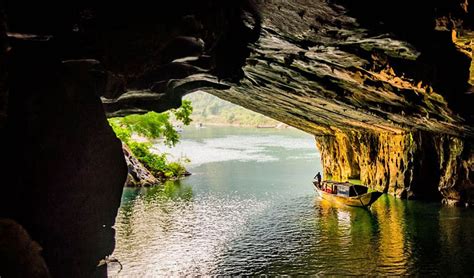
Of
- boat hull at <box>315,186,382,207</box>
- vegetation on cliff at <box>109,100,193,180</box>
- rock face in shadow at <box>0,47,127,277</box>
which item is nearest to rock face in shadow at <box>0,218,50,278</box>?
rock face in shadow at <box>0,47,127,277</box>

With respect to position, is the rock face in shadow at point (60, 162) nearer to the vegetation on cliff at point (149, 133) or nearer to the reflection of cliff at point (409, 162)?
the reflection of cliff at point (409, 162)

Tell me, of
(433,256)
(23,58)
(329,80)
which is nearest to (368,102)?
(329,80)

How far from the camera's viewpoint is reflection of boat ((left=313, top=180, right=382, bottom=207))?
30.5 m

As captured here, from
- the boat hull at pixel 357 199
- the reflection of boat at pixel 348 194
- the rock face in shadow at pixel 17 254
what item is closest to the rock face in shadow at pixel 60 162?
the rock face in shadow at pixel 17 254

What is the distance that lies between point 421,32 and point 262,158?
164 ft

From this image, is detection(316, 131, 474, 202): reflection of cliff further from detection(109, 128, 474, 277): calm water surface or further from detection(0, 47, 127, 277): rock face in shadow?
detection(0, 47, 127, 277): rock face in shadow

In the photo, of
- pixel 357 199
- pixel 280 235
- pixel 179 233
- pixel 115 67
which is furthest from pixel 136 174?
pixel 115 67

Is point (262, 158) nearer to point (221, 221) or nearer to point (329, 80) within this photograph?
point (221, 221)

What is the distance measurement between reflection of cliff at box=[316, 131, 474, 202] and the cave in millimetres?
11531

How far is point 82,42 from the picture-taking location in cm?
1177

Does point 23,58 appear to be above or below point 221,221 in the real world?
above

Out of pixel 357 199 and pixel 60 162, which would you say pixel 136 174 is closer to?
pixel 357 199

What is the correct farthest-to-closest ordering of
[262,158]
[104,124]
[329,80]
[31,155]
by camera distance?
1. [262,158]
2. [329,80]
3. [104,124]
4. [31,155]

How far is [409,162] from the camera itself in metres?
33.5
